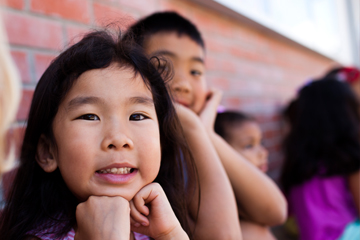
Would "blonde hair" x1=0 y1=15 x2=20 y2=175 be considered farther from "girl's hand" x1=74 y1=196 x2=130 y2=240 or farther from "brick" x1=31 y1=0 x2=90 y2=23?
"brick" x1=31 y1=0 x2=90 y2=23

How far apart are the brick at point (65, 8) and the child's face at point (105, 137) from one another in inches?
24.8

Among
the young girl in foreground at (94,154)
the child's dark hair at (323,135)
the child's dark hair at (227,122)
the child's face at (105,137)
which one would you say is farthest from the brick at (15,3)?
the child's dark hair at (323,135)

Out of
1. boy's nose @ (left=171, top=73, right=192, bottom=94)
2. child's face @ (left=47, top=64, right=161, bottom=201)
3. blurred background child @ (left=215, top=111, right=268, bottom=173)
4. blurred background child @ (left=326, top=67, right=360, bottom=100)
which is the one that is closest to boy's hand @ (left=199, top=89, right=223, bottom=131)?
boy's nose @ (left=171, top=73, right=192, bottom=94)

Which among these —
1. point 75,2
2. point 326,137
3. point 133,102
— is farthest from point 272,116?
point 133,102

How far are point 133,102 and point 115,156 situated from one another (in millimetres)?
174

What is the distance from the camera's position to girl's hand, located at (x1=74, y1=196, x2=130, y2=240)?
78 cm

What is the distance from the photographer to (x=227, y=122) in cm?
188

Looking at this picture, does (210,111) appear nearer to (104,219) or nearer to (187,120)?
(187,120)

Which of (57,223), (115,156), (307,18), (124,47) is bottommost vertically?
(57,223)

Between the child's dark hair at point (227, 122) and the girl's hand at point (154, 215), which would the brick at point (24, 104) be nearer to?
the girl's hand at point (154, 215)

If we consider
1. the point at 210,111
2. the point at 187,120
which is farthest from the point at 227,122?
the point at 187,120

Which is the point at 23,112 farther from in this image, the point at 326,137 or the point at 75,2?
the point at 326,137

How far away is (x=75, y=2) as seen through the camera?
4.84 feet

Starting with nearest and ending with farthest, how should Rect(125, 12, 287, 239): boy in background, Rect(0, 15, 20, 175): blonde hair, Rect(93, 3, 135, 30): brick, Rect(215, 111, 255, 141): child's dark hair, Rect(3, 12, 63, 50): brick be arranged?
Rect(0, 15, 20, 175): blonde hair → Rect(125, 12, 287, 239): boy in background → Rect(3, 12, 63, 50): brick → Rect(93, 3, 135, 30): brick → Rect(215, 111, 255, 141): child's dark hair
